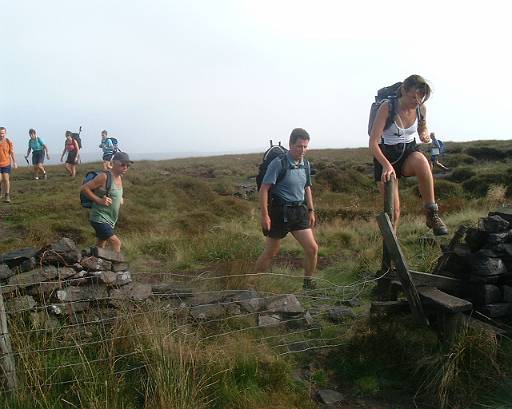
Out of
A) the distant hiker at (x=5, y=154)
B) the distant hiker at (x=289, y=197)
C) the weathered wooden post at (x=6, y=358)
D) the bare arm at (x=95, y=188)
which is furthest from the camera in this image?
the distant hiker at (x=5, y=154)

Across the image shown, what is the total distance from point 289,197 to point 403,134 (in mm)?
1606

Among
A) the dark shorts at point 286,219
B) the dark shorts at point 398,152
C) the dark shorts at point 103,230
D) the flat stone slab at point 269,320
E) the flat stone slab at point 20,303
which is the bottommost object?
the flat stone slab at point 269,320

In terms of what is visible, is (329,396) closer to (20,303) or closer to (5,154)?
(20,303)

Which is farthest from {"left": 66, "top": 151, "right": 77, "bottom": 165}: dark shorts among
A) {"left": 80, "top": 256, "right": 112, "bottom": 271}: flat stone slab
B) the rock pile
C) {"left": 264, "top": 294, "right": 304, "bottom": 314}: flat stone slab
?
{"left": 264, "top": 294, "right": 304, "bottom": 314}: flat stone slab

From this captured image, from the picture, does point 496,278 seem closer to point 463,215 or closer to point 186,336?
point 186,336

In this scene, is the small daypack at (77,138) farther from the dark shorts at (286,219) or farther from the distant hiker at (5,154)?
the dark shorts at (286,219)

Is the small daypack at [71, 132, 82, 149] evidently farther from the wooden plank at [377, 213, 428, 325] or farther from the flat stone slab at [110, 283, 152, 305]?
the wooden plank at [377, 213, 428, 325]

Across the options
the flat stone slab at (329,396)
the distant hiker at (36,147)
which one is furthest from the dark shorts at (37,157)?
the flat stone slab at (329,396)

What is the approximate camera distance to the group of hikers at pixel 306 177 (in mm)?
5156

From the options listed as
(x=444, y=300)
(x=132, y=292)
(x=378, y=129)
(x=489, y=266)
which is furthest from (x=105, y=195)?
(x=489, y=266)

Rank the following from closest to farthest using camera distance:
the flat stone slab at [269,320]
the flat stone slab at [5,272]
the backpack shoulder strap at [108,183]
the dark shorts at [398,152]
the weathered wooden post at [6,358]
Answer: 1. the weathered wooden post at [6,358]
2. the flat stone slab at [5,272]
3. the flat stone slab at [269,320]
4. the dark shorts at [398,152]
5. the backpack shoulder strap at [108,183]

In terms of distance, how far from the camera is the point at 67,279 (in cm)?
476

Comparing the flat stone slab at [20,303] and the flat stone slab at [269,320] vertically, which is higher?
the flat stone slab at [20,303]

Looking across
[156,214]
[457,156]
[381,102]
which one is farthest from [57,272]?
[457,156]
